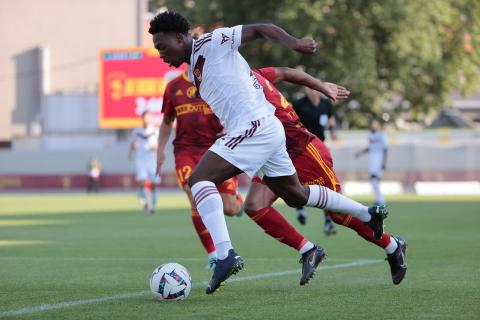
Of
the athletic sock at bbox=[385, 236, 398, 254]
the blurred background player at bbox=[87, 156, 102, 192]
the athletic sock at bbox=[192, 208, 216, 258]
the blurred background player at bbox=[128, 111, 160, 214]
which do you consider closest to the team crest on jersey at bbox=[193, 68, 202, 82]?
the athletic sock at bbox=[385, 236, 398, 254]

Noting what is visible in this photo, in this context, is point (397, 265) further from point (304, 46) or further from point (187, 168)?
point (187, 168)

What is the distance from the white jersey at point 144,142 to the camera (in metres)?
26.2

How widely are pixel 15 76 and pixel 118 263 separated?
164ft

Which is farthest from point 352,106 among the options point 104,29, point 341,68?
point 104,29

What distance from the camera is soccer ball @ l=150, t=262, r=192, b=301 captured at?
25.9 ft

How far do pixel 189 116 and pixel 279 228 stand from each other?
2.85 meters

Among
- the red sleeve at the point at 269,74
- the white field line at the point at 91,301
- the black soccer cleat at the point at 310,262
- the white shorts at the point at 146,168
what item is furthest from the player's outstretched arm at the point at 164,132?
the white shorts at the point at 146,168

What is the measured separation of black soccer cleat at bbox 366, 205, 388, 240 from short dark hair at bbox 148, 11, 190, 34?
6.88 feet

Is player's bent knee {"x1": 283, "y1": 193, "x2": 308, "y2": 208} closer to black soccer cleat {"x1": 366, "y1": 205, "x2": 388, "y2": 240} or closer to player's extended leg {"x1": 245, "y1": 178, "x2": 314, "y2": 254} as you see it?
player's extended leg {"x1": 245, "y1": 178, "x2": 314, "y2": 254}

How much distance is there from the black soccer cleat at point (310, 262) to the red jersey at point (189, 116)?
3.14 meters

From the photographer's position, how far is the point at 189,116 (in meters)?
11.6

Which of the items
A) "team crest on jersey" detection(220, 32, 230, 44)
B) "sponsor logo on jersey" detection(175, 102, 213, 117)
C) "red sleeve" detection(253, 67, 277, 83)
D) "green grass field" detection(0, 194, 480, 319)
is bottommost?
"green grass field" detection(0, 194, 480, 319)

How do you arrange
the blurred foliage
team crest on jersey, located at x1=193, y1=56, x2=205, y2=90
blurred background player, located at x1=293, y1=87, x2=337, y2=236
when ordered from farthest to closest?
the blurred foliage
blurred background player, located at x1=293, y1=87, x2=337, y2=236
team crest on jersey, located at x1=193, y1=56, x2=205, y2=90

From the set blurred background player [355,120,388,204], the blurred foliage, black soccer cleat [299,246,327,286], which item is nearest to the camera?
black soccer cleat [299,246,327,286]
